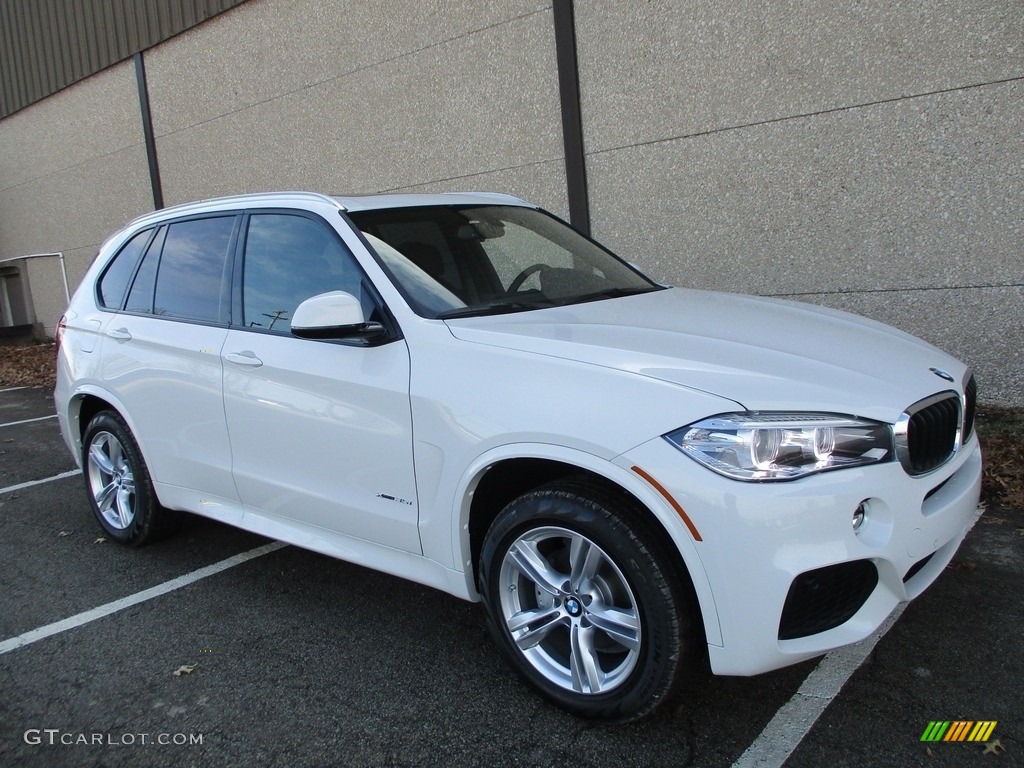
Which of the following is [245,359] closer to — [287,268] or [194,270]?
[287,268]

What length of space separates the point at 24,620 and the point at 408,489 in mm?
2181

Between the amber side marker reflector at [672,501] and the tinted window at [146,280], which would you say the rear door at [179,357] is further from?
the amber side marker reflector at [672,501]

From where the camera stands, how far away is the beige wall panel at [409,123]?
7.85 m

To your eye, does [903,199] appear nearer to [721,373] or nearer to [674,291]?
[674,291]

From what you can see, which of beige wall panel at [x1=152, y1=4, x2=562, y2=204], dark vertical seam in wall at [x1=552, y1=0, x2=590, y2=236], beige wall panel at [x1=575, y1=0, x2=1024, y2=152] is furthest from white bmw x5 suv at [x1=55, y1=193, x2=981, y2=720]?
beige wall panel at [x1=152, y1=4, x2=562, y2=204]

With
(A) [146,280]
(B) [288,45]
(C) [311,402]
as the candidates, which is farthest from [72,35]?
(C) [311,402]

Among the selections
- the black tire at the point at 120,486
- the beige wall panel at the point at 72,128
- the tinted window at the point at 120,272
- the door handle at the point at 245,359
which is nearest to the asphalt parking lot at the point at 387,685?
the black tire at the point at 120,486

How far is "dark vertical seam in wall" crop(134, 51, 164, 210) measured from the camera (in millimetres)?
12953

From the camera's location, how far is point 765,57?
6328 millimetres

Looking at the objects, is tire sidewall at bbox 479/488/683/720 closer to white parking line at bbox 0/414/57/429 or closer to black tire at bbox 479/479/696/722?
black tire at bbox 479/479/696/722

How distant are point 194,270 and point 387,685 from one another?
2.32 m

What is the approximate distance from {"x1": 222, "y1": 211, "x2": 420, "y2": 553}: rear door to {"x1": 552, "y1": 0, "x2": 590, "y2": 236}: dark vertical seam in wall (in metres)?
4.10

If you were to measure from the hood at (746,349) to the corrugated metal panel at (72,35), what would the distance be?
32.0 ft

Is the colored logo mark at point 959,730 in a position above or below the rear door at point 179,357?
below
